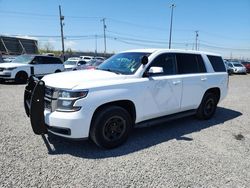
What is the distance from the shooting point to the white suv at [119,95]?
3.79 meters

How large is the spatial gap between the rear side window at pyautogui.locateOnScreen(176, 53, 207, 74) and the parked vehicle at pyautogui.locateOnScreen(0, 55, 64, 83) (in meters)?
9.24

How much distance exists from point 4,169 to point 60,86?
1457 mm

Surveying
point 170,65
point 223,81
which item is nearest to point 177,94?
point 170,65

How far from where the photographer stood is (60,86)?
386 centimetres

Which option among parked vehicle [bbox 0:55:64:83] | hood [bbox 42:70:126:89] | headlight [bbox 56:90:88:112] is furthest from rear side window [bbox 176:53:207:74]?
parked vehicle [bbox 0:55:64:83]

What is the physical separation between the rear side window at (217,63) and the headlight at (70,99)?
13.5ft

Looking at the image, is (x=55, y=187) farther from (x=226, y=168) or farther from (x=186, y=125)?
(x=186, y=125)

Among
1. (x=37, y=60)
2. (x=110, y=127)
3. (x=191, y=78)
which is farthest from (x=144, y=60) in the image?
(x=37, y=60)

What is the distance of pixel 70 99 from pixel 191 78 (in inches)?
120

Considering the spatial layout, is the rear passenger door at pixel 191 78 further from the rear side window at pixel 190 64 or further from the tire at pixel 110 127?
the tire at pixel 110 127

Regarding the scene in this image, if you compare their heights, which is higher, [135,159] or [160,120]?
[160,120]

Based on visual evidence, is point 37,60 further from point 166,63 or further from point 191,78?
point 191,78

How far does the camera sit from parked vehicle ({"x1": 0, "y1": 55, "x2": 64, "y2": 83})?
42.3 ft

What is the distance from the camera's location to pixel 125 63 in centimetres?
497
